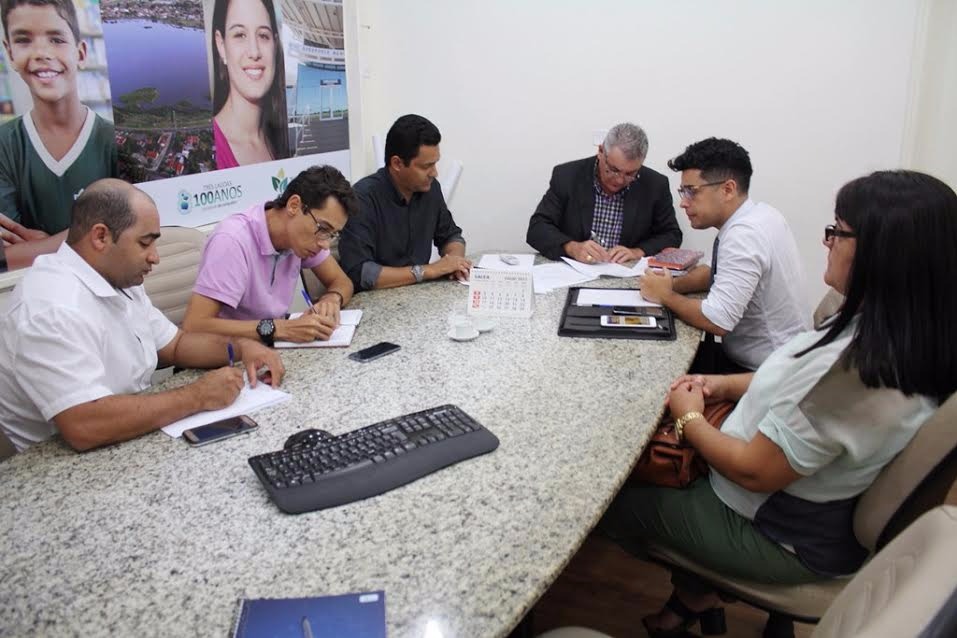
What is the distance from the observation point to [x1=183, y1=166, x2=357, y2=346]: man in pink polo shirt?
1.98 m

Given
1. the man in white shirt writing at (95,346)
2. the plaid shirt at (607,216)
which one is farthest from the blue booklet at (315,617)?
the plaid shirt at (607,216)

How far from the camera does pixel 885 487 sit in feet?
4.18

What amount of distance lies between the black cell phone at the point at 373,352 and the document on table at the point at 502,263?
0.90 meters

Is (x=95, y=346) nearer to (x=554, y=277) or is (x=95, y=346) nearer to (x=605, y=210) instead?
(x=554, y=277)

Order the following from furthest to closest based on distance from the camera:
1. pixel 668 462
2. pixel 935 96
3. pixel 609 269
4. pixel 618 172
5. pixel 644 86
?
pixel 644 86
pixel 935 96
pixel 618 172
pixel 609 269
pixel 668 462

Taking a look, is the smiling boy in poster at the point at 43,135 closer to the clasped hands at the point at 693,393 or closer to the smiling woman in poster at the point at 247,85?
the smiling woman in poster at the point at 247,85

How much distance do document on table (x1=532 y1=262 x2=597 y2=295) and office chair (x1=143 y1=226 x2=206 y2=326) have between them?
3.90 ft

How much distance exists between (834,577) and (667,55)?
8.86 ft

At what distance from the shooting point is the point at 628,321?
6.93 feet

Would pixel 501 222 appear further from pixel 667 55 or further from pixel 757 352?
pixel 757 352

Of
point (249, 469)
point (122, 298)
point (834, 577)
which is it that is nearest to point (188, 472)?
point (249, 469)

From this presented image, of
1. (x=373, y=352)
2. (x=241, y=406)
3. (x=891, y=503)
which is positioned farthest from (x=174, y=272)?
(x=891, y=503)

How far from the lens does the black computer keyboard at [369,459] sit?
46.4 inches

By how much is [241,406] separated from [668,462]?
932 millimetres
